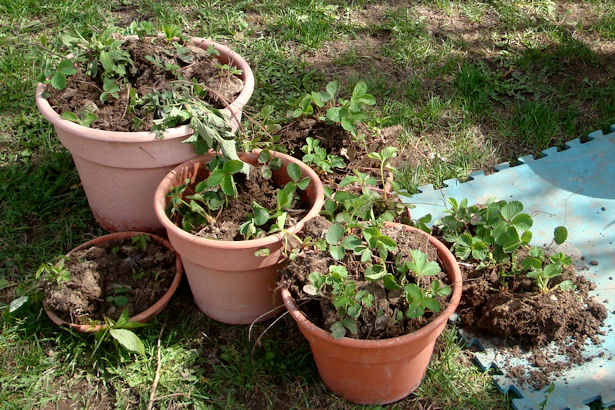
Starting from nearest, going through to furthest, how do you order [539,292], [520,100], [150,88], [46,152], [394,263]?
[394,263] < [539,292] < [150,88] < [46,152] < [520,100]

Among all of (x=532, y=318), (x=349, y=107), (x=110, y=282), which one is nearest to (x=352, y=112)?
(x=349, y=107)

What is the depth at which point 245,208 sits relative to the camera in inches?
97.3

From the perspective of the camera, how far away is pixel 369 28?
3.89 metres

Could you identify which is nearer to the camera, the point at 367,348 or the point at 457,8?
the point at 367,348

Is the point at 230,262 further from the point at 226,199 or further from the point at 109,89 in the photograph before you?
the point at 109,89

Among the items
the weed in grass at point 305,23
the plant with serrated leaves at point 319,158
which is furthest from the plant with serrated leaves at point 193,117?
the weed in grass at point 305,23

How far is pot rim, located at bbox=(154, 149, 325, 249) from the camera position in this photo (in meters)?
2.22

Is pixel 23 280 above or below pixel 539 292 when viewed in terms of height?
below

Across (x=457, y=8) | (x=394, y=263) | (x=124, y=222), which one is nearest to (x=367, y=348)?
(x=394, y=263)

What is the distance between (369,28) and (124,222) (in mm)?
1919

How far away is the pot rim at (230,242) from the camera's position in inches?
87.5

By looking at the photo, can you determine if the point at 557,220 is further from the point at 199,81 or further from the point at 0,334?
the point at 0,334

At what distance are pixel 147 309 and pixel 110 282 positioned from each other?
7.1 inches

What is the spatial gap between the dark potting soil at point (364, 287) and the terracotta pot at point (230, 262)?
107mm
